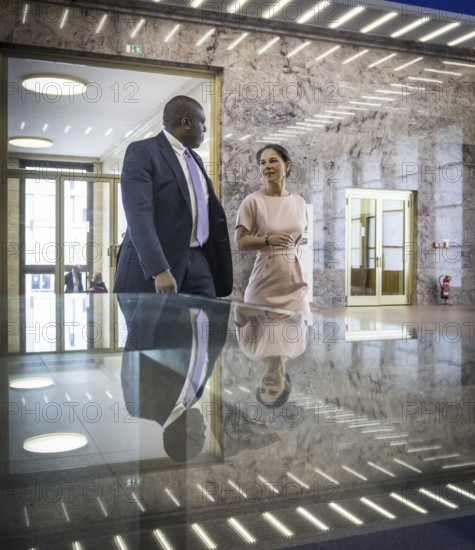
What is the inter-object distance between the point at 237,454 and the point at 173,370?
41 cm

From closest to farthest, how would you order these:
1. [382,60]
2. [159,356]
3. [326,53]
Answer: [159,356] → [326,53] → [382,60]

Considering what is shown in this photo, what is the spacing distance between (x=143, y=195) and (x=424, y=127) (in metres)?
10.5

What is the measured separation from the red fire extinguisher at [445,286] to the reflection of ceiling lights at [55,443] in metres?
12.7

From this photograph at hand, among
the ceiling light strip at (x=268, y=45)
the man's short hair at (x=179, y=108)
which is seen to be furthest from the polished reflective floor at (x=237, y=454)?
the ceiling light strip at (x=268, y=45)

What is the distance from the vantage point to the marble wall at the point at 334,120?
33.9ft

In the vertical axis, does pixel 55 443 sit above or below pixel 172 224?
below

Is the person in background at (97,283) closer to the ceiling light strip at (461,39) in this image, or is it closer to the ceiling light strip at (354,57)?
the ceiling light strip at (354,57)

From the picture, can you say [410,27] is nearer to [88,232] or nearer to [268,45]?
[268,45]

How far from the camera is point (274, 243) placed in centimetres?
329

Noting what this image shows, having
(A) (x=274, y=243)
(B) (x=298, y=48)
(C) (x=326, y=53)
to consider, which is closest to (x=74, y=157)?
(B) (x=298, y=48)

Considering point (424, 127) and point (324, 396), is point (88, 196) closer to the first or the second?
point (424, 127)

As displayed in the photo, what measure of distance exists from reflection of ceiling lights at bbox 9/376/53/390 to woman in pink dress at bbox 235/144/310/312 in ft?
7.71

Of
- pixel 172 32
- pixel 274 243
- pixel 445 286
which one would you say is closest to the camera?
pixel 274 243

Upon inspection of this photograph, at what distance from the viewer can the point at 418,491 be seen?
46cm
